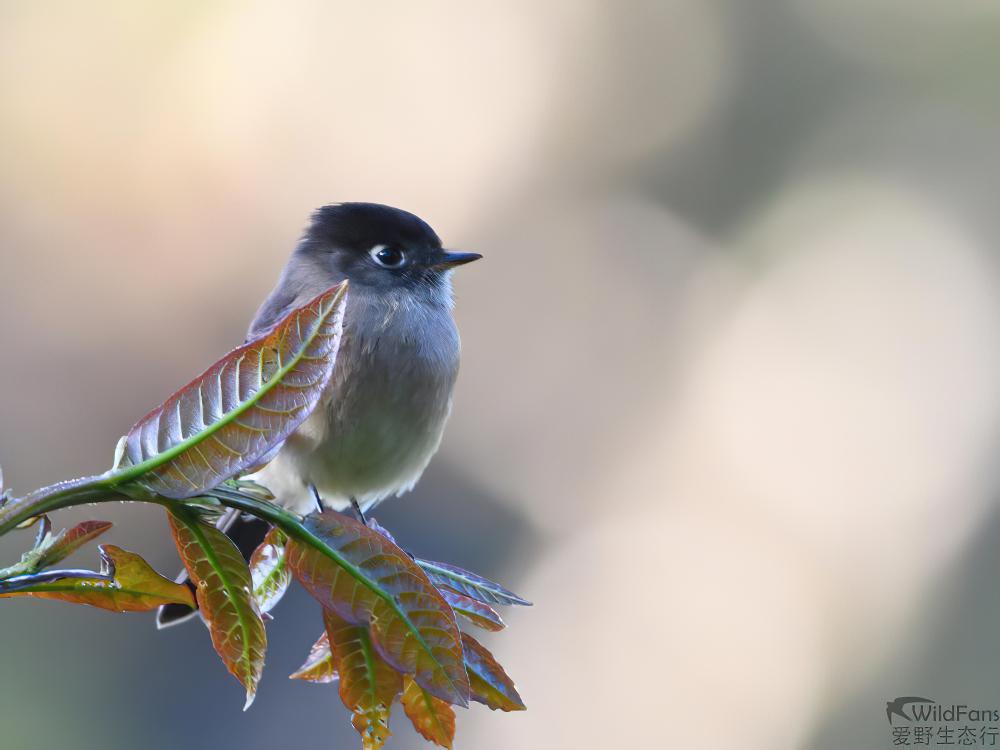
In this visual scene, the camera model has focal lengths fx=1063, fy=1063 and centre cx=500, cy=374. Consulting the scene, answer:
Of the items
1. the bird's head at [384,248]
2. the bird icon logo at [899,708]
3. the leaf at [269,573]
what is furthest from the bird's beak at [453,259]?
the leaf at [269,573]

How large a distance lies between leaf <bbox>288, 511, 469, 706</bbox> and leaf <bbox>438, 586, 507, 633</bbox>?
0.16 metres

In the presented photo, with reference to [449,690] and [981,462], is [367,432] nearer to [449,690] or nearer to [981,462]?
[449,690]

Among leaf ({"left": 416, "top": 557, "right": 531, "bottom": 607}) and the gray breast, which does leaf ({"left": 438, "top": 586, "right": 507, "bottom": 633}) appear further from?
the gray breast

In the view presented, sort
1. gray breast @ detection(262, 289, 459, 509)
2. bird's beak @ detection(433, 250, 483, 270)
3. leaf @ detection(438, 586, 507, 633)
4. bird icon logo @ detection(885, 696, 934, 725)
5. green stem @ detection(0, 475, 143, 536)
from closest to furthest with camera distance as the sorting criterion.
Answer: green stem @ detection(0, 475, 143, 536) → leaf @ detection(438, 586, 507, 633) → gray breast @ detection(262, 289, 459, 509) → bird icon logo @ detection(885, 696, 934, 725) → bird's beak @ detection(433, 250, 483, 270)

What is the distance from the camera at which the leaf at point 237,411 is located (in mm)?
→ 1021

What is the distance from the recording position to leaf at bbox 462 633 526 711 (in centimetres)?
118

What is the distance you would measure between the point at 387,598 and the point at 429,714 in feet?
0.59

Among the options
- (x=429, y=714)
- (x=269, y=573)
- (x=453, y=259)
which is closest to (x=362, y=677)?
(x=429, y=714)

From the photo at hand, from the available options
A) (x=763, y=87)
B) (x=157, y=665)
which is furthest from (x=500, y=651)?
(x=763, y=87)

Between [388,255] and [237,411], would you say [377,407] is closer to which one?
[388,255]

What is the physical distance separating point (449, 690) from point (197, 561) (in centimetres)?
29

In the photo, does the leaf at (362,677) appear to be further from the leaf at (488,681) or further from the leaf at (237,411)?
the leaf at (237,411)

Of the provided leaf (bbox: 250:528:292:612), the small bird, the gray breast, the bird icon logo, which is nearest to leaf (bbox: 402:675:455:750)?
→ leaf (bbox: 250:528:292:612)

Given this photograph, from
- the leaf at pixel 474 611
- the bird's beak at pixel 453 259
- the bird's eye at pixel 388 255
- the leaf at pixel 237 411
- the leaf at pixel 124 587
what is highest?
the bird's eye at pixel 388 255
